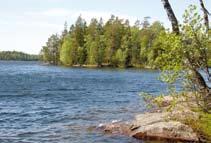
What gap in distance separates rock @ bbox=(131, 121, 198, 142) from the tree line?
12891 centimetres

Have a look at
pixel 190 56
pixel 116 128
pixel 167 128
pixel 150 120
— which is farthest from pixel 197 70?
pixel 116 128

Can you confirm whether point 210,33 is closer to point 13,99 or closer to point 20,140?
point 20,140

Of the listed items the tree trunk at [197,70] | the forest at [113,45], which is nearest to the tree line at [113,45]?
the forest at [113,45]

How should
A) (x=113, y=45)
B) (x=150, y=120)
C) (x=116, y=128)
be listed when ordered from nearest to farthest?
(x=150, y=120)
(x=116, y=128)
(x=113, y=45)

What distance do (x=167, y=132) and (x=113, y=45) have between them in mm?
142528

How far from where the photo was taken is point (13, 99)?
4806 centimetres

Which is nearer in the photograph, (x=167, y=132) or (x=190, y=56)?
(x=190, y=56)

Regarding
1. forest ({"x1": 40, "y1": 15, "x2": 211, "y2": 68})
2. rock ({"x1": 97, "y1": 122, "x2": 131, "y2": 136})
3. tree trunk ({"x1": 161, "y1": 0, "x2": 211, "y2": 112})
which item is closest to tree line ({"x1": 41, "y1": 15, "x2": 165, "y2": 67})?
forest ({"x1": 40, "y1": 15, "x2": 211, "y2": 68})

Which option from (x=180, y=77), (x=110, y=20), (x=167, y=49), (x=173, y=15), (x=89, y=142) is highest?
(x=110, y=20)

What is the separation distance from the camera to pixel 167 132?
78.3 feet

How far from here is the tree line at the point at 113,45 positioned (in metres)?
162

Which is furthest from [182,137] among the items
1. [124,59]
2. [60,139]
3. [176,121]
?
[124,59]

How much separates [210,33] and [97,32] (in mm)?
161632

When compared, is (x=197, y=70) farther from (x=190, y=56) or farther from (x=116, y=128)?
(x=116, y=128)
